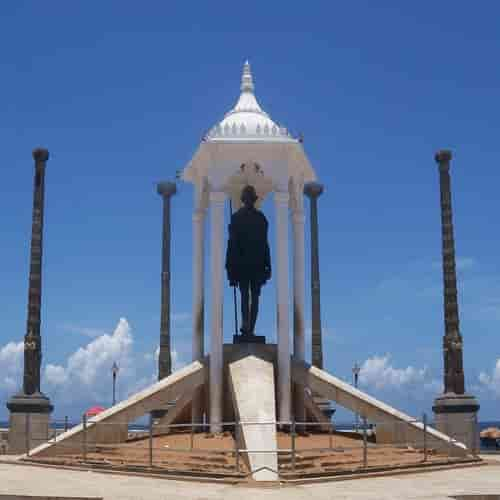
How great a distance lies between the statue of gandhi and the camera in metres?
20.4

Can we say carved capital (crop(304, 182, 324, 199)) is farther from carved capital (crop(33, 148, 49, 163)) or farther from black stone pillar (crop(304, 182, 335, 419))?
carved capital (crop(33, 148, 49, 163))

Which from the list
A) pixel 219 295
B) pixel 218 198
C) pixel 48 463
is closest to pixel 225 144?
pixel 218 198

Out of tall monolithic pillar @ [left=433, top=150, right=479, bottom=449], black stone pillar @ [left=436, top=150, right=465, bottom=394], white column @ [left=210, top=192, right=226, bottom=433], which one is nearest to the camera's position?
white column @ [left=210, top=192, right=226, bottom=433]

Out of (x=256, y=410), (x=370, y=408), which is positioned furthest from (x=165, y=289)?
(x=256, y=410)

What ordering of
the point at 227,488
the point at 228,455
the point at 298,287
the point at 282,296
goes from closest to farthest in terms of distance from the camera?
1. the point at 227,488
2. the point at 228,455
3. the point at 282,296
4. the point at 298,287

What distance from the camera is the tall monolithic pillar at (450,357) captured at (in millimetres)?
23984

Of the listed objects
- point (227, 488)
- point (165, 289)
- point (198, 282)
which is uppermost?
point (165, 289)

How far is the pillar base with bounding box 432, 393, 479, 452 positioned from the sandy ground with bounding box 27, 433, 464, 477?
6.42 meters

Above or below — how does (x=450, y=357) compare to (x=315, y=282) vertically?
below

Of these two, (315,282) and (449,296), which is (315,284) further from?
(449,296)

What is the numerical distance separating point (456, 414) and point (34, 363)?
12.2 metres

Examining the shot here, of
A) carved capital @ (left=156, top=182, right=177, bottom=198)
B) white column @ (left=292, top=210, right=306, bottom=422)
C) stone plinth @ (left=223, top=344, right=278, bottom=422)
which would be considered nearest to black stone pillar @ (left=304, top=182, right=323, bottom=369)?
carved capital @ (left=156, top=182, right=177, bottom=198)

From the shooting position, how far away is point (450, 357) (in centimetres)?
2584

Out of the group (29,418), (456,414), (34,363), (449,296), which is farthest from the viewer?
(449,296)
